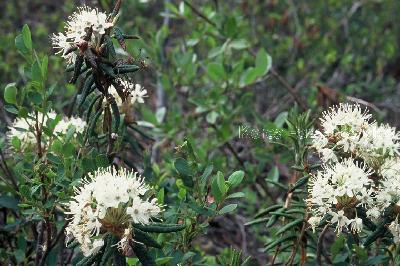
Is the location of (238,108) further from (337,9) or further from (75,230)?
(337,9)

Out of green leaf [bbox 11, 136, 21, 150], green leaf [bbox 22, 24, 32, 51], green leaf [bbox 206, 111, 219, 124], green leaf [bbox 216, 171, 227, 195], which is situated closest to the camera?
green leaf [bbox 216, 171, 227, 195]

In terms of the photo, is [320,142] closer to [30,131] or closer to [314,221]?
[314,221]

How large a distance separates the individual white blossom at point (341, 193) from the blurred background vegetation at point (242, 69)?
2.46ft

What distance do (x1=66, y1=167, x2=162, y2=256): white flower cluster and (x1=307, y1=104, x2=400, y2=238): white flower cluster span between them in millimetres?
604

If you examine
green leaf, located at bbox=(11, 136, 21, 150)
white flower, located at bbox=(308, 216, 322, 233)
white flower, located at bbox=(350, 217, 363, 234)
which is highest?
green leaf, located at bbox=(11, 136, 21, 150)

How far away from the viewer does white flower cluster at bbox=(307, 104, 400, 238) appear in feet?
7.02

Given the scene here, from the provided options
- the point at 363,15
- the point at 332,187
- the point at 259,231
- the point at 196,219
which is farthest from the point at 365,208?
the point at 363,15

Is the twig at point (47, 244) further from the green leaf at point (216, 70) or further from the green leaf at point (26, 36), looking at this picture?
the green leaf at point (216, 70)

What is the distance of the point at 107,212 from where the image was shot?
1949 millimetres

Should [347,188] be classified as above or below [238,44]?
below

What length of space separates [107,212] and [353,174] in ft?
2.70

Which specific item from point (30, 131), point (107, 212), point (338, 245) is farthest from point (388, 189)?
point (30, 131)

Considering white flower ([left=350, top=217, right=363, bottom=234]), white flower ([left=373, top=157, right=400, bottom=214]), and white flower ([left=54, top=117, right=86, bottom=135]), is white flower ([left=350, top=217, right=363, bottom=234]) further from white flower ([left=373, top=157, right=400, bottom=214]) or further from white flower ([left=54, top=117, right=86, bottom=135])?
white flower ([left=54, top=117, right=86, bottom=135])

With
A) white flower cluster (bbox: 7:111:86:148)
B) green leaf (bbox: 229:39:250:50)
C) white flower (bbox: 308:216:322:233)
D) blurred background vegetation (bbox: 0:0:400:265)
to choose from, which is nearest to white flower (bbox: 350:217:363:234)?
white flower (bbox: 308:216:322:233)
